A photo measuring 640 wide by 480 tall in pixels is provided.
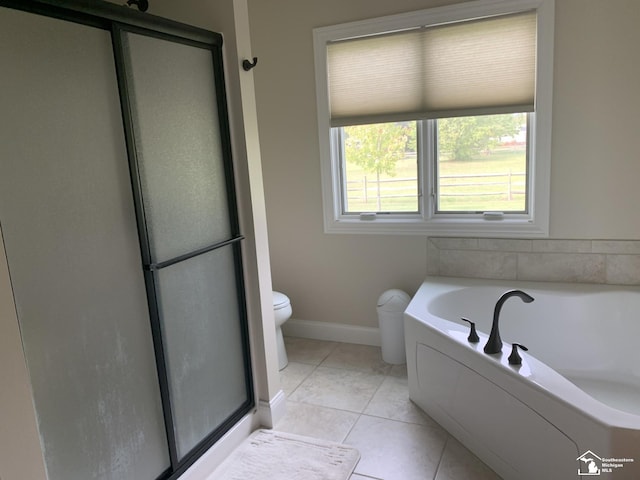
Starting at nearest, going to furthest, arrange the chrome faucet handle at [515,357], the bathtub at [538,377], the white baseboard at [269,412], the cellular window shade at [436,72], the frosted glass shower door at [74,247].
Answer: the frosted glass shower door at [74,247], the bathtub at [538,377], the chrome faucet handle at [515,357], the white baseboard at [269,412], the cellular window shade at [436,72]

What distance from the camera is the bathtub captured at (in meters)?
1.63

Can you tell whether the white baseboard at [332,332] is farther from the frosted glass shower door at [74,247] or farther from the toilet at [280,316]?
the frosted glass shower door at [74,247]

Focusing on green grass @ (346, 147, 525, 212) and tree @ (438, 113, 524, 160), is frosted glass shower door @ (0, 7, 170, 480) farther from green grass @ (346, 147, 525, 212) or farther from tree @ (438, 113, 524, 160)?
tree @ (438, 113, 524, 160)

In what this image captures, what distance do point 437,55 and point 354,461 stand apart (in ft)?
7.72

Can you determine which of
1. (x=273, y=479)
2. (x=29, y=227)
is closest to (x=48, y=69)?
(x=29, y=227)

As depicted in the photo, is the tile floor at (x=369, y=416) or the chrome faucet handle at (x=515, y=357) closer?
the chrome faucet handle at (x=515, y=357)

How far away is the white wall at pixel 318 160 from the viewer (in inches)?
100.0

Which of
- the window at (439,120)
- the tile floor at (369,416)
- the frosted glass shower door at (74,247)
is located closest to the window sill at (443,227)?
the window at (439,120)

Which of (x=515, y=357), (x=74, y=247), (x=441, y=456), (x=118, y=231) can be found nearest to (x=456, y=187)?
(x=515, y=357)

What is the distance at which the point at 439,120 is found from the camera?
9.86 feet

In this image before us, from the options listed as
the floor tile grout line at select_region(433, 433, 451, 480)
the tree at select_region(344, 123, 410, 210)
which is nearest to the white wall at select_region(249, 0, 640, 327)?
the tree at select_region(344, 123, 410, 210)

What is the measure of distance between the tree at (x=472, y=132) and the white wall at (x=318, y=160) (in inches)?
10.9

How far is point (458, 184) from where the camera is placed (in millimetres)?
3047

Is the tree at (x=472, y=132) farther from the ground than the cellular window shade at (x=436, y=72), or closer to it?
closer to it
